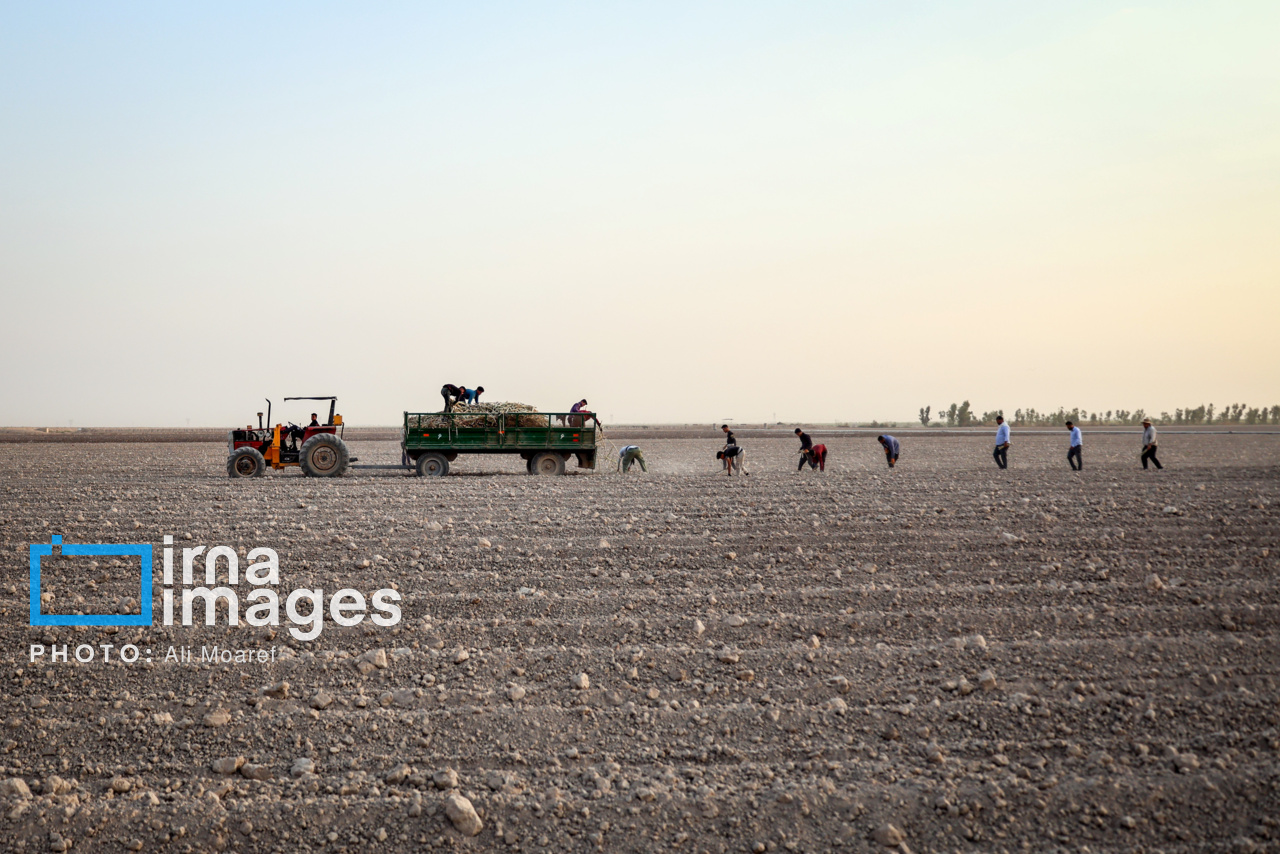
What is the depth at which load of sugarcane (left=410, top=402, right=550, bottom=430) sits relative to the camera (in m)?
21.0

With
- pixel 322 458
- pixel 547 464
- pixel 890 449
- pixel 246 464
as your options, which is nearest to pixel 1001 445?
pixel 890 449

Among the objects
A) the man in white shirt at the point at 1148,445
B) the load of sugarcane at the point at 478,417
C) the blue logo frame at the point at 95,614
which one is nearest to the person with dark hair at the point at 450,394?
the load of sugarcane at the point at 478,417

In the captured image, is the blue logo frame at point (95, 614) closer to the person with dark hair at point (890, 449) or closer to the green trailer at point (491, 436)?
the green trailer at point (491, 436)

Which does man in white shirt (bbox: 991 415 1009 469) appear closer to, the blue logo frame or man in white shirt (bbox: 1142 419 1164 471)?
man in white shirt (bbox: 1142 419 1164 471)

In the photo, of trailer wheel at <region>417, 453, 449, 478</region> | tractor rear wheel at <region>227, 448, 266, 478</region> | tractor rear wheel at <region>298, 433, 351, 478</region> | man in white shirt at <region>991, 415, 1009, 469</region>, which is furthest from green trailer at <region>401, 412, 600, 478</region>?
man in white shirt at <region>991, 415, 1009, 469</region>

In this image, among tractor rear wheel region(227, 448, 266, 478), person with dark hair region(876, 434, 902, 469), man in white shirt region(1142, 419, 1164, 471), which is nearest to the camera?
tractor rear wheel region(227, 448, 266, 478)

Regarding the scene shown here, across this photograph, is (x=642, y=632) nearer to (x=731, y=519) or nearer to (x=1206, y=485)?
(x=731, y=519)

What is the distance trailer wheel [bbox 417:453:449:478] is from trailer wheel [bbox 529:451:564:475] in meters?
2.28

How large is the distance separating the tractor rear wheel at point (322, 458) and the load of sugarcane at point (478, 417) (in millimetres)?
1982

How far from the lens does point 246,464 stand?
2016cm

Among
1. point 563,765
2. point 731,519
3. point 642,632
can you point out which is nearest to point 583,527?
point 731,519

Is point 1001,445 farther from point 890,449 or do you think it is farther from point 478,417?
point 478,417

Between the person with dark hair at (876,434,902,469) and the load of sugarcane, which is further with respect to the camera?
the person with dark hair at (876,434,902,469)

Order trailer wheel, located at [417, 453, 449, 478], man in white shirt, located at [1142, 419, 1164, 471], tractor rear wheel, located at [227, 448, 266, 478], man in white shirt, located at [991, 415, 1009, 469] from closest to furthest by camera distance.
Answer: tractor rear wheel, located at [227, 448, 266, 478], trailer wheel, located at [417, 453, 449, 478], man in white shirt, located at [1142, 419, 1164, 471], man in white shirt, located at [991, 415, 1009, 469]
